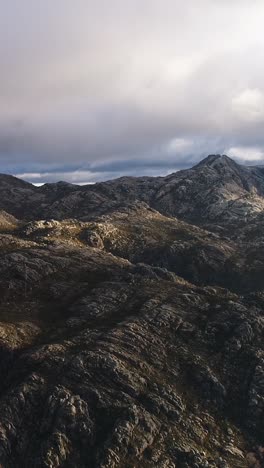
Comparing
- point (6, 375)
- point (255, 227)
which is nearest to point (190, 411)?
point (6, 375)

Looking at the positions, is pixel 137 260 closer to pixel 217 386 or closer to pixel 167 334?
pixel 167 334

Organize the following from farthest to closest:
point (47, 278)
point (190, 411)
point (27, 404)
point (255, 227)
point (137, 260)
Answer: point (255, 227) → point (137, 260) → point (47, 278) → point (190, 411) → point (27, 404)

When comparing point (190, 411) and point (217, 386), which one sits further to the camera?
point (217, 386)

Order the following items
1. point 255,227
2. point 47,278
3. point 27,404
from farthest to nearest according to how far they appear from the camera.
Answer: point 255,227 < point 47,278 < point 27,404

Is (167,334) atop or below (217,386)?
atop

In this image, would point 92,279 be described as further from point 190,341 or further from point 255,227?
point 255,227

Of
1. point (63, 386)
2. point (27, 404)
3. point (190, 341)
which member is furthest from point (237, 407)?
point (27, 404)

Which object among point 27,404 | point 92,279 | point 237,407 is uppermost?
point 92,279

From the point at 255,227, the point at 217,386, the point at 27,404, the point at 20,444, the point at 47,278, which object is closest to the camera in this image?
the point at 20,444

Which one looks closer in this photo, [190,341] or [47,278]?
[190,341]
